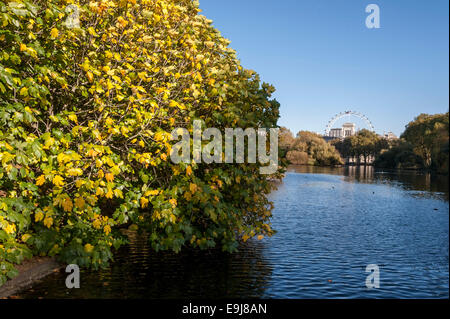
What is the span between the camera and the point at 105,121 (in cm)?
1230

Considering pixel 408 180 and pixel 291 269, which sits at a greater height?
pixel 408 180

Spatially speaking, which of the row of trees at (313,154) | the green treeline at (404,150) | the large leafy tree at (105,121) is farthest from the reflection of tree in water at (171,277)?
the row of trees at (313,154)

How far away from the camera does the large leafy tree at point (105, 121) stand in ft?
35.7

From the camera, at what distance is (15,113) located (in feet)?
34.8

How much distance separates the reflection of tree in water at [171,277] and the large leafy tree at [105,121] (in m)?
0.86

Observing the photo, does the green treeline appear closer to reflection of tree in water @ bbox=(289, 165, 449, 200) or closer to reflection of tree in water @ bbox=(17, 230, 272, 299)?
reflection of tree in water @ bbox=(289, 165, 449, 200)

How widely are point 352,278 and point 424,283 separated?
108 inches

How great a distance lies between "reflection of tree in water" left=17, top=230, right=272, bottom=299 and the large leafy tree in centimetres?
86

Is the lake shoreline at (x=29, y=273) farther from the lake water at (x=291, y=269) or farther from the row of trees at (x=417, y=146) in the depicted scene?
the row of trees at (x=417, y=146)

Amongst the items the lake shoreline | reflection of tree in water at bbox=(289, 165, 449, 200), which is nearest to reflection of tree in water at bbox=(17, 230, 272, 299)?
the lake shoreline

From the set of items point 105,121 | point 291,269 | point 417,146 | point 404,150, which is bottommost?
point 291,269

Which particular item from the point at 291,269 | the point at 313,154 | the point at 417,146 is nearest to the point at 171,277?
the point at 291,269

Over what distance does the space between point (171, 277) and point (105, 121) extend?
5931 mm

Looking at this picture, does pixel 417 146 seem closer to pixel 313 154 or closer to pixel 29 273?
pixel 313 154
